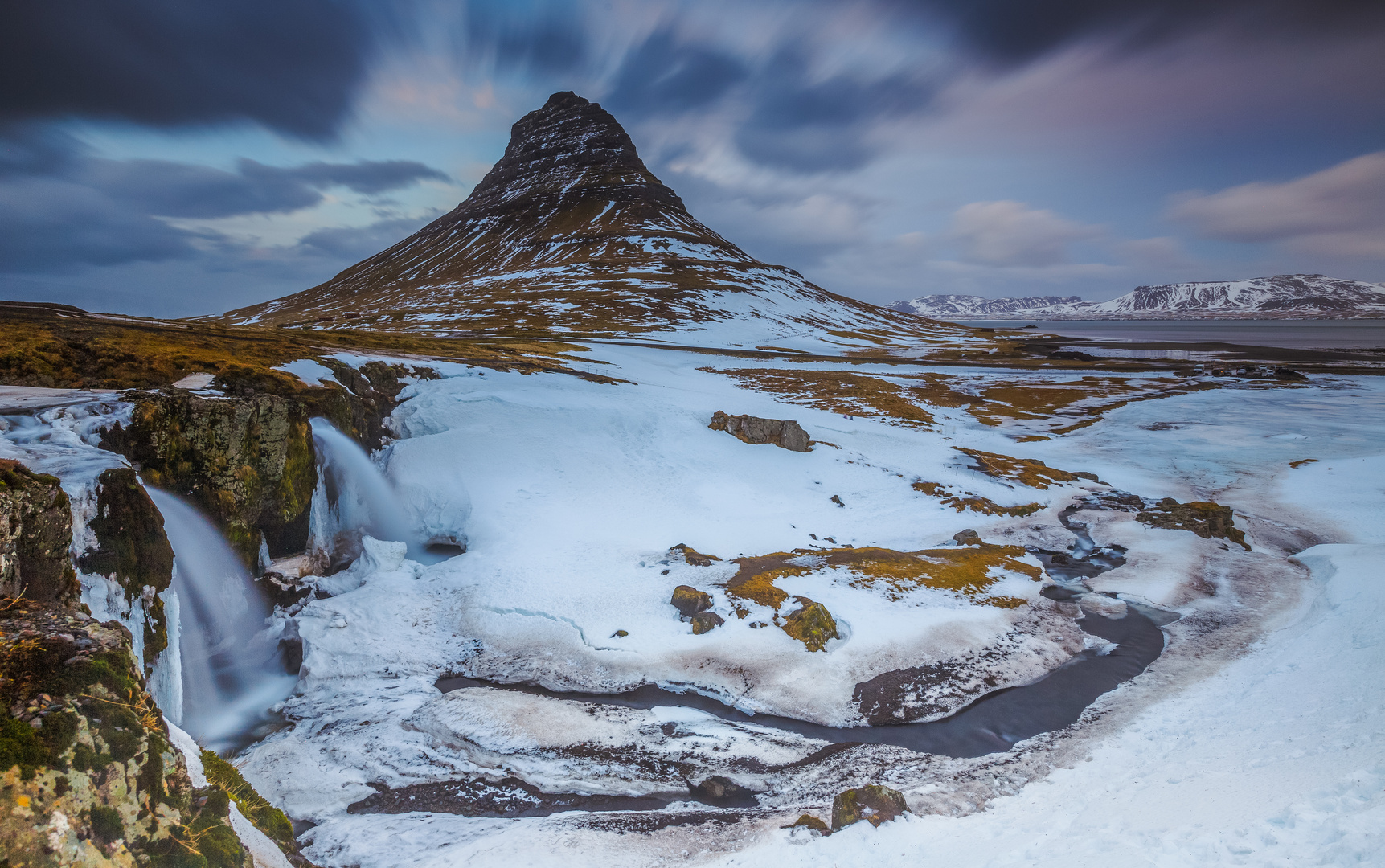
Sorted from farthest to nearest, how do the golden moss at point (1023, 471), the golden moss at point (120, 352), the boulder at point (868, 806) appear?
the golden moss at point (1023, 471), the golden moss at point (120, 352), the boulder at point (868, 806)

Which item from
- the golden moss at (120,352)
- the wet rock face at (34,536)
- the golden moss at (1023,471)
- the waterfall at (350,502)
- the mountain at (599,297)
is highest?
the mountain at (599,297)

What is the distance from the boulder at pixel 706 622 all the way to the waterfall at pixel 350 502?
1240 cm

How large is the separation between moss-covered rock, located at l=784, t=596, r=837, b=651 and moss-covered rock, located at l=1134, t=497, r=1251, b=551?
19744mm

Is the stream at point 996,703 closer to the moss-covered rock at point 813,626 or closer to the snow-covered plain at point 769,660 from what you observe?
the snow-covered plain at point 769,660

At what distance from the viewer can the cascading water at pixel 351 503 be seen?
2161 cm

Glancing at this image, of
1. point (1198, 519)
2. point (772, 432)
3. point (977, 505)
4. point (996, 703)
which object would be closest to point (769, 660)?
point (996, 703)

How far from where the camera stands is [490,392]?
3294 centimetres

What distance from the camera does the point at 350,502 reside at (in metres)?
22.8

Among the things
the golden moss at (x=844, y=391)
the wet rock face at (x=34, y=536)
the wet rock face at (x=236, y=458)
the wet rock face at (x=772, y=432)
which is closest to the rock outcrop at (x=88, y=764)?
the wet rock face at (x=34, y=536)

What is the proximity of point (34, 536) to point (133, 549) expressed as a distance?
341 centimetres

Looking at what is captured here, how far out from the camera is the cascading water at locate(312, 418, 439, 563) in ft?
70.9

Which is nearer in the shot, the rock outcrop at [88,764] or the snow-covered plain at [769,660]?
the rock outcrop at [88,764]

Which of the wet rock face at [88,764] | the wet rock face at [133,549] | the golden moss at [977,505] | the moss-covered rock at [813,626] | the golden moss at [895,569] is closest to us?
the wet rock face at [88,764]

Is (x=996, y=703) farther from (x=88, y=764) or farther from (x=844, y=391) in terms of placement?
(x=844, y=391)
